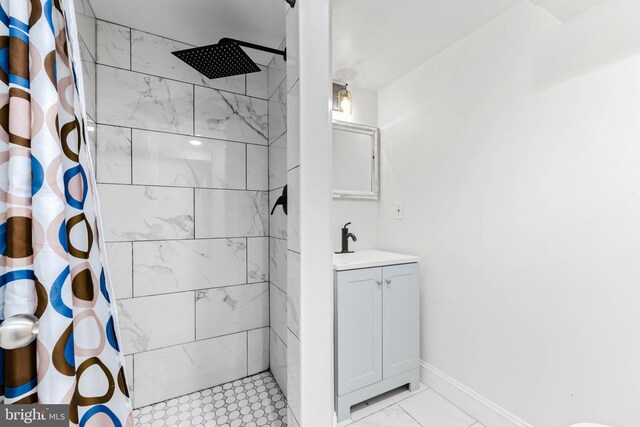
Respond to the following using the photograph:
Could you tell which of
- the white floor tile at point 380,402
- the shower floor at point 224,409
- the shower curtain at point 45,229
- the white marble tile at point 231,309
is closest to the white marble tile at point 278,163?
the white marble tile at point 231,309

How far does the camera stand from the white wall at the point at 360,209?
2.10 metres

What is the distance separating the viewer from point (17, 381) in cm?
46

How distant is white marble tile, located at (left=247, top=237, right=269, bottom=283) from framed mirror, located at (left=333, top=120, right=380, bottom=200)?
65cm

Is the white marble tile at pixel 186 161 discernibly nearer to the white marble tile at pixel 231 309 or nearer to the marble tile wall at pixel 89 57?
the marble tile wall at pixel 89 57

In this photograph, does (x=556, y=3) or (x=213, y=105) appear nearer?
(x=556, y=3)

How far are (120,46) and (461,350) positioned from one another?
265 centimetres

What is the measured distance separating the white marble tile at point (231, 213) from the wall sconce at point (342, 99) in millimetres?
875

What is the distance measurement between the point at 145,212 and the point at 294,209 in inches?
38.9

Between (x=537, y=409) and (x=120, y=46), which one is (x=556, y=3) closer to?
(x=537, y=409)

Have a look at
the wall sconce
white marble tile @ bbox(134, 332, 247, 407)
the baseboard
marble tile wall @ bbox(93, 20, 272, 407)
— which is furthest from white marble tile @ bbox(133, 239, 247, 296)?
the baseboard

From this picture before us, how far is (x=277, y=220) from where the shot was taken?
5.63 ft

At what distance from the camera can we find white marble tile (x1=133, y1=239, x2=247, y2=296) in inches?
61.2

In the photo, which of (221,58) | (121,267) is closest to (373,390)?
(121,267)

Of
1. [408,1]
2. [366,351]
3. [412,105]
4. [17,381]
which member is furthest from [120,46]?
[366,351]
